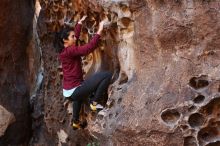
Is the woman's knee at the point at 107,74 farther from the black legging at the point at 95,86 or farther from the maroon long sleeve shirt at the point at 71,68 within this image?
the maroon long sleeve shirt at the point at 71,68

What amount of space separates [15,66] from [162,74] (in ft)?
13.7

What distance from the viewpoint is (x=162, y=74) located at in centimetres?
442

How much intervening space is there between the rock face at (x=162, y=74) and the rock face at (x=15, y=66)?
121 inches

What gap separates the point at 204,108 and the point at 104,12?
1564mm

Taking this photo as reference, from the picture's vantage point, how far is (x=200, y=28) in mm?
4281

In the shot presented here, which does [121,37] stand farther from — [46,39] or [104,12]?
[46,39]

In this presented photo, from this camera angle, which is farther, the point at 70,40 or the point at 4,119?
the point at 4,119

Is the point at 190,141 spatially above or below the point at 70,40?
below

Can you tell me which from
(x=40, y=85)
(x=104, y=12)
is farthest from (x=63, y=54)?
(x=40, y=85)

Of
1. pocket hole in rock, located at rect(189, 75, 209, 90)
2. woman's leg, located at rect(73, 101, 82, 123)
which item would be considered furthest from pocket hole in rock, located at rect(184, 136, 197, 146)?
woman's leg, located at rect(73, 101, 82, 123)

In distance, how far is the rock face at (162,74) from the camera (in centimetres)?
414

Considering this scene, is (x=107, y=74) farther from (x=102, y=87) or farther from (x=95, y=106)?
(x=95, y=106)

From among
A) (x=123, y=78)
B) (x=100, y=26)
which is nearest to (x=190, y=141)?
(x=123, y=78)

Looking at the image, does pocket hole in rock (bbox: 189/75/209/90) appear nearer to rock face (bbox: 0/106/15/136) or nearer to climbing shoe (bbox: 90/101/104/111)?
climbing shoe (bbox: 90/101/104/111)
